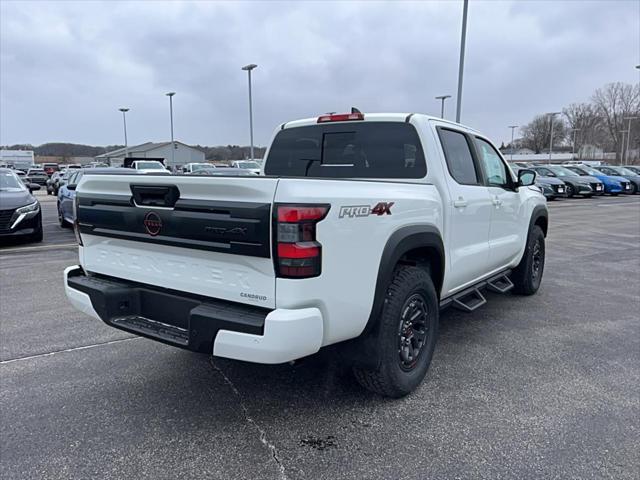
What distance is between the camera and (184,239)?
265cm

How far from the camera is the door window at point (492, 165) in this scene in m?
4.61

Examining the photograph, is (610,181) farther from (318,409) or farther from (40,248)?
(318,409)

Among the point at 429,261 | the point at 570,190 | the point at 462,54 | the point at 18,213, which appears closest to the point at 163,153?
the point at 570,190

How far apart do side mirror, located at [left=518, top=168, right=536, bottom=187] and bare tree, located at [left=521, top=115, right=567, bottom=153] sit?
300ft

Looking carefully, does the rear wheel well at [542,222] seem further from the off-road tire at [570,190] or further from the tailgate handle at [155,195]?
the off-road tire at [570,190]

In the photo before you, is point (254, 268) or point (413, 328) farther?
point (413, 328)

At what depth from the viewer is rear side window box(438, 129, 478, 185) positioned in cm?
387

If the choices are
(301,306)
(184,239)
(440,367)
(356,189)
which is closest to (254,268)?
(301,306)

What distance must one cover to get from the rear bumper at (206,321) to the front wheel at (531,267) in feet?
13.1

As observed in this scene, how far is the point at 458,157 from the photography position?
13.4 feet

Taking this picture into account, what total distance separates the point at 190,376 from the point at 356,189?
2.02 meters

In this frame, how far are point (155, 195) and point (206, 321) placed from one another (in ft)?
2.74

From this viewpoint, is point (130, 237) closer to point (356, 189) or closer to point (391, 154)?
point (356, 189)

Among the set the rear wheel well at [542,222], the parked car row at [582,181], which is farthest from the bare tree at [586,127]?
the rear wheel well at [542,222]
